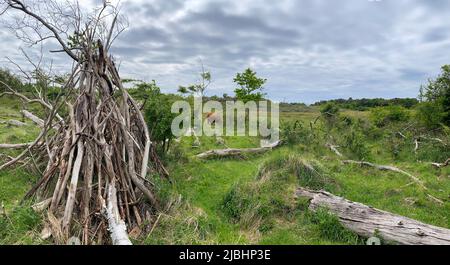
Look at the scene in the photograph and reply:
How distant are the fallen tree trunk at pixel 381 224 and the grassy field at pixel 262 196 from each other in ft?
0.56

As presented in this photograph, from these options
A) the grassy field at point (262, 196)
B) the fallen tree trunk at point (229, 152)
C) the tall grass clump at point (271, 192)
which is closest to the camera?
the grassy field at point (262, 196)

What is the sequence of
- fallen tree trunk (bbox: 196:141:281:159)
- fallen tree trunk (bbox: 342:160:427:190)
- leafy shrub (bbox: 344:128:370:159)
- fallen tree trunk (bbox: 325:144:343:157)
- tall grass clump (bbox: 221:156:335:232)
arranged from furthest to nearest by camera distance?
fallen tree trunk (bbox: 325:144:343:157), fallen tree trunk (bbox: 196:141:281:159), leafy shrub (bbox: 344:128:370:159), fallen tree trunk (bbox: 342:160:427:190), tall grass clump (bbox: 221:156:335:232)

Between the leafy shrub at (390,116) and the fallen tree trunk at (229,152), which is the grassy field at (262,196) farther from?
the leafy shrub at (390,116)

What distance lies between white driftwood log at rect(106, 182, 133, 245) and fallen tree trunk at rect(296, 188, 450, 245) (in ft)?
10.5

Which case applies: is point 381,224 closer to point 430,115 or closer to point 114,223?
point 114,223

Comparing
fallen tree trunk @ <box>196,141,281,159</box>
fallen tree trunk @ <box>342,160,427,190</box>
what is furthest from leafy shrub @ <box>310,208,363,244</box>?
fallen tree trunk @ <box>196,141,281,159</box>

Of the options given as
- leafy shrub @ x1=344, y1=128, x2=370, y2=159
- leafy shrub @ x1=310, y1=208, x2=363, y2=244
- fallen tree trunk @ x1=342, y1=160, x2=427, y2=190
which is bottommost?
leafy shrub @ x1=310, y1=208, x2=363, y2=244

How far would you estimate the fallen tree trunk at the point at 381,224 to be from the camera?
4.54 m

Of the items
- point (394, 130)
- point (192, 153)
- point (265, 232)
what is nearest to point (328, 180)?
point (265, 232)

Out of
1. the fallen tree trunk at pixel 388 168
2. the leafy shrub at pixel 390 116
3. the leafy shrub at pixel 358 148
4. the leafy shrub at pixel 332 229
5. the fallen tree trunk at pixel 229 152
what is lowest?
the leafy shrub at pixel 332 229

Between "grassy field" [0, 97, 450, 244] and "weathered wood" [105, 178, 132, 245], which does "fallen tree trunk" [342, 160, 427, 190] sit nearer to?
"grassy field" [0, 97, 450, 244]

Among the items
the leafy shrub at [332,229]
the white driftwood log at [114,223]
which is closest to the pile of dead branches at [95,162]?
the white driftwood log at [114,223]

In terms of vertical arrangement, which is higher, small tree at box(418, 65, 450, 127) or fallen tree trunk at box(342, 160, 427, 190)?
small tree at box(418, 65, 450, 127)

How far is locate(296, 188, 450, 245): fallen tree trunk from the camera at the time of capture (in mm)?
4543
